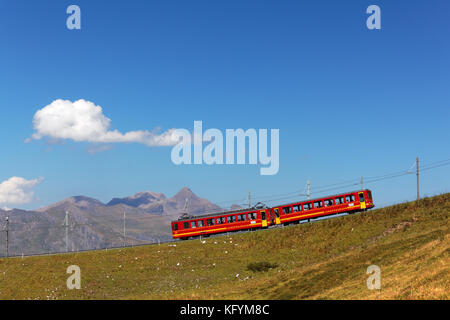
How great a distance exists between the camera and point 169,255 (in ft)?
196

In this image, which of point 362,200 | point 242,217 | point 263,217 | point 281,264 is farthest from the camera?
point 242,217

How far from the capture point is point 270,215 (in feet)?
229

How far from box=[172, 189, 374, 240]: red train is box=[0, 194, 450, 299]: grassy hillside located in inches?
165

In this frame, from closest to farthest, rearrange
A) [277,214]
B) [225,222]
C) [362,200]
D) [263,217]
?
[362,200] → [263,217] → [277,214] → [225,222]

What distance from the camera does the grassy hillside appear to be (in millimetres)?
32594

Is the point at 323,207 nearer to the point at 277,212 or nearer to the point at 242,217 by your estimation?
the point at 277,212

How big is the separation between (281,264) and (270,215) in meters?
18.4

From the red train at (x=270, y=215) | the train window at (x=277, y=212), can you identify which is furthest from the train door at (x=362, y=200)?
the train window at (x=277, y=212)

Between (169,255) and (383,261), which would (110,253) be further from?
(383,261)

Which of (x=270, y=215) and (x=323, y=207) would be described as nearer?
(x=323, y=207)

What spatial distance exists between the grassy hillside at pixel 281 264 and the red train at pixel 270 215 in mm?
4198

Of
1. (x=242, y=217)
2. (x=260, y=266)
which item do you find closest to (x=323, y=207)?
(x=242, y=217)

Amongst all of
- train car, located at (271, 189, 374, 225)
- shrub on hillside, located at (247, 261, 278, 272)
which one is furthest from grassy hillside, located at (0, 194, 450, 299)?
train car, located at (271, 189, 374, 225)
